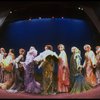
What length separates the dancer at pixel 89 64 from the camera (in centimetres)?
406

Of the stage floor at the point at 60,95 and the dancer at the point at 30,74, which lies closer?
the stage floor at the point at 60,95

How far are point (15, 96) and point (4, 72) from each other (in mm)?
398

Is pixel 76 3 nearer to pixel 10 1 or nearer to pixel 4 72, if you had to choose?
pixel 10 1

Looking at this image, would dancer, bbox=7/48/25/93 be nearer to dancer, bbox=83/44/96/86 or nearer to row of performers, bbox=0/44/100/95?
row of performers, bbox=0/44/100/95

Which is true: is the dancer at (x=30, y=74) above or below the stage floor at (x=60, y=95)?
above

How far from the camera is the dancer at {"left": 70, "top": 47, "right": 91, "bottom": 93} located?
158 inches

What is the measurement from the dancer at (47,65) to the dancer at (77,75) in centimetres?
26

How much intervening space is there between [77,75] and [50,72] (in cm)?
38

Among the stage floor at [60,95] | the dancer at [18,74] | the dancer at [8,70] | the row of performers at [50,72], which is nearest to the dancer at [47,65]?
the row of performers at [50,72]

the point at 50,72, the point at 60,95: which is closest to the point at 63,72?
the point at 50,72

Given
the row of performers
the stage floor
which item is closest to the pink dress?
the row of performers

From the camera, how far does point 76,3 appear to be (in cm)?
419

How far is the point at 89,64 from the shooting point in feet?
13.5

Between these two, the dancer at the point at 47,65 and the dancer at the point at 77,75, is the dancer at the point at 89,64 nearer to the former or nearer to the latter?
the dancer at the point at 77,75
